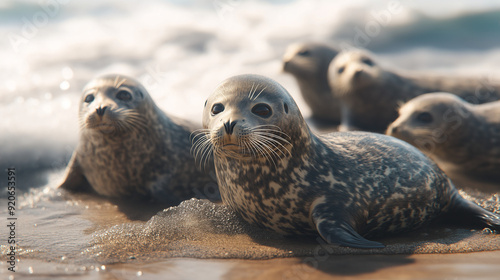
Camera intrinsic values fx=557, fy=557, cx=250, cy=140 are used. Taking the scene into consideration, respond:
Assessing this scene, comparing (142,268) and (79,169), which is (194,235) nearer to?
(142,268)

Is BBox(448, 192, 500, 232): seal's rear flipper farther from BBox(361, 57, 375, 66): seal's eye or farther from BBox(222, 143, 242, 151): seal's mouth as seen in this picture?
BBox(361, 57, 375, 66): seal's eye

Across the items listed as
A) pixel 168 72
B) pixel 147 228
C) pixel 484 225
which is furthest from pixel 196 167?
pixel 168 72

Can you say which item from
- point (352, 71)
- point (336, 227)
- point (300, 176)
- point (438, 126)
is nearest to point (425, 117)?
point (438, 126)

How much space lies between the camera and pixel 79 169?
5641mm

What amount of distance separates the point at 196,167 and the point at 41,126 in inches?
141

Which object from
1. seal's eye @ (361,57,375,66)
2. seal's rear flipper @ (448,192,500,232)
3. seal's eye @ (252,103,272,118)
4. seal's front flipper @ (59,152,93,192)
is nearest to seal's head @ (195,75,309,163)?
seal's eye @ (252,103,272,118)

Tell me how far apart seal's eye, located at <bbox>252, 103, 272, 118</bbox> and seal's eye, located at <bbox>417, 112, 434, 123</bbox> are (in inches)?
120

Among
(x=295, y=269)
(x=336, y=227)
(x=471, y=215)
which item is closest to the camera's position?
(x=295, y=269)

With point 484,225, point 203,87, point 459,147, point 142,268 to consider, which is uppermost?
point 203,87

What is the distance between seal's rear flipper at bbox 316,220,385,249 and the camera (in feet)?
10.8

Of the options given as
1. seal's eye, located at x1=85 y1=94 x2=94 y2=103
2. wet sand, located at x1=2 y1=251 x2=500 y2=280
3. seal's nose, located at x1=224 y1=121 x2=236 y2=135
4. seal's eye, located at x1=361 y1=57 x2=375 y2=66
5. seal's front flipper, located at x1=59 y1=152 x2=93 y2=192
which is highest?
seal's eye, located at x1=361 y1=57 x2=375 y2=66

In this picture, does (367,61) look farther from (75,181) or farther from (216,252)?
(216,252)

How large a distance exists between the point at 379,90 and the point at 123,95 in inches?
162

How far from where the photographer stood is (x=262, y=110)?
142 inches
